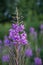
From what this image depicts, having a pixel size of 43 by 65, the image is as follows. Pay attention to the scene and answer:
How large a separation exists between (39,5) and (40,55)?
5.82 m

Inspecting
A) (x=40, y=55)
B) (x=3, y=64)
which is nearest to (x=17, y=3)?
(x=40, y=55)

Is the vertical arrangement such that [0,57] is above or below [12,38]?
below

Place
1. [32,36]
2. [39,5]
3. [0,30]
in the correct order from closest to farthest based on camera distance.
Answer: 1. [32,36]
2. [0,30]
3. [39,5]

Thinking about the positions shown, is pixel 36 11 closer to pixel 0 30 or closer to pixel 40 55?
pixel 0 30

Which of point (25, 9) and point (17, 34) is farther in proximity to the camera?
point (25, 9)

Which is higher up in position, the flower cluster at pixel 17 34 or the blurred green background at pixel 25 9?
the flower cluster at pixel 17 34

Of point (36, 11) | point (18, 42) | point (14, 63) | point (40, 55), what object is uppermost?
point (18, 42)

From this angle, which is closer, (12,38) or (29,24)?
(12,38)

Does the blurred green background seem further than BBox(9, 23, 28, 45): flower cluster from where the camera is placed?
Yes

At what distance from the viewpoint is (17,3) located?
10.1 m

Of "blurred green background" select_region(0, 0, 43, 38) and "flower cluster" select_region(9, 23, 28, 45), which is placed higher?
"flower cluster" select_region(9, 23, 28, 45)

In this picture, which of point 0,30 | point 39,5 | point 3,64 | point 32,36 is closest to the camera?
point 3,64

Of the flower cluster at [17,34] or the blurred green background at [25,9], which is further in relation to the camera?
the blurred green background at [25,9]

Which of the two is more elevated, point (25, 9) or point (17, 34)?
point (17, 34)
